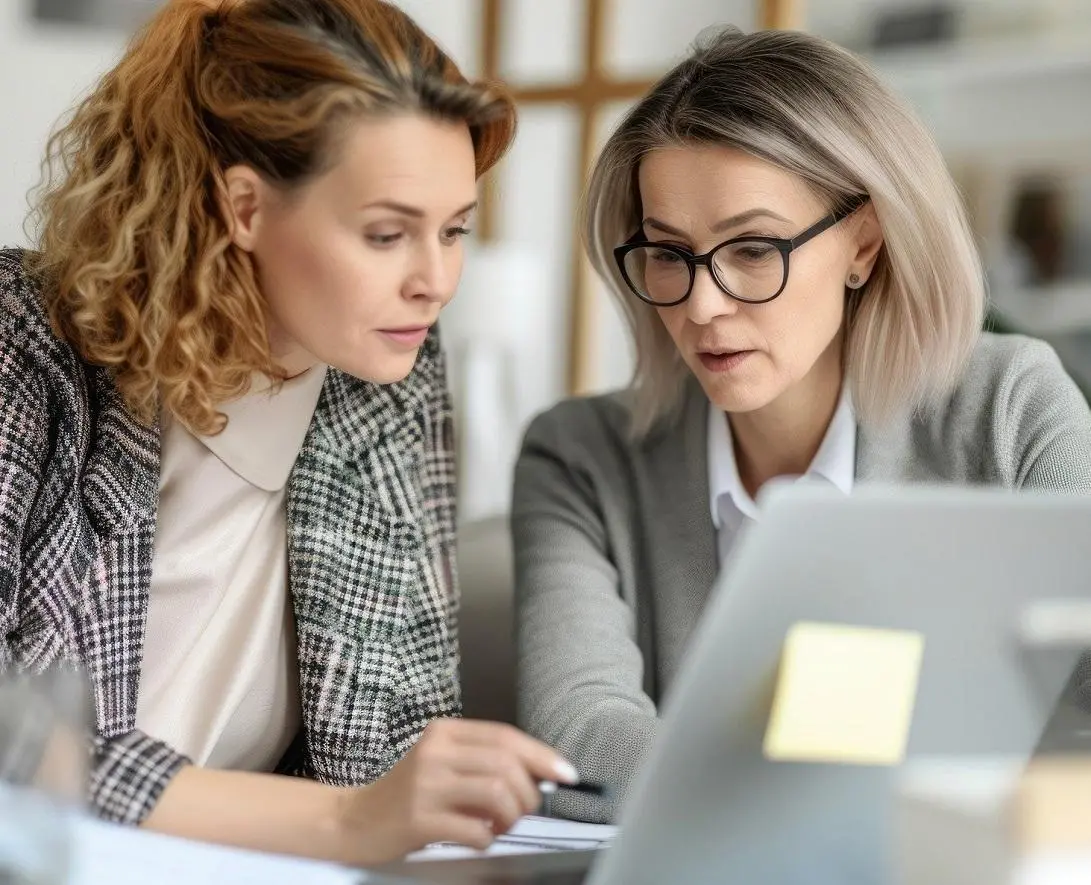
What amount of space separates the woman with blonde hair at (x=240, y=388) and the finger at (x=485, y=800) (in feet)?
0.50

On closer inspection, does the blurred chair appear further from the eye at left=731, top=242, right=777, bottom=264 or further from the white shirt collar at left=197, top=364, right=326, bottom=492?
the eye at left=731, top=242, right=777, bottom=264

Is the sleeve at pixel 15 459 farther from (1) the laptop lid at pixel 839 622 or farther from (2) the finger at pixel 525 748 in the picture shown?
(1) the laptop lid at pixel 839 622

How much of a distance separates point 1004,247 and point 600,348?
131cm

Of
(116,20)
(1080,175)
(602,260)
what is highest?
(116,20)

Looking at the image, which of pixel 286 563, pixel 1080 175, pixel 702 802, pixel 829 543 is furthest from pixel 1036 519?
pixel 1080 175

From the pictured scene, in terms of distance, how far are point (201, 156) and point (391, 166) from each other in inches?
7.4

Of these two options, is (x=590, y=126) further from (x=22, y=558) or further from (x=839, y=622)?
(x=839, y=622)

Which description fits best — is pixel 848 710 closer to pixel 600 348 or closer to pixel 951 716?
pixel 951 716

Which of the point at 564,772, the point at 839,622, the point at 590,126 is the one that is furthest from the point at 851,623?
the point at 590,126

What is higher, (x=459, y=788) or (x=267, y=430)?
(x=267, y=430)

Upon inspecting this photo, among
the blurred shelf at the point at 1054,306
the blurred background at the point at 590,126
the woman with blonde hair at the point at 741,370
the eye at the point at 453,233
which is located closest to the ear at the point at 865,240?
the woman with blonde hair at the point at 741,370

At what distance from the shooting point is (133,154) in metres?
1.24

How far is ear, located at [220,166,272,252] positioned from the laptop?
669 millimetres

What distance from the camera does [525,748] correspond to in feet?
2.79
